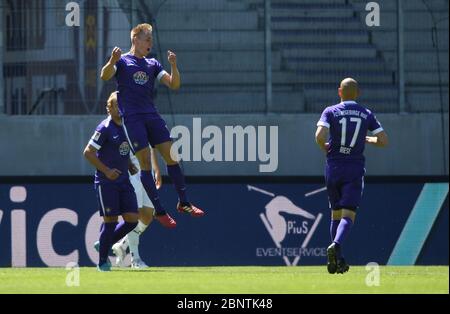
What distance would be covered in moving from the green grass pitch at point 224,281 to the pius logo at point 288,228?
2.15 m

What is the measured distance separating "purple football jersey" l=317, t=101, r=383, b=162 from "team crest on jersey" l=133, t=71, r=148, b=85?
168 cm

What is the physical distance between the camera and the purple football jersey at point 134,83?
12.1 metres

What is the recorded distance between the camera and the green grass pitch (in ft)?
33.8

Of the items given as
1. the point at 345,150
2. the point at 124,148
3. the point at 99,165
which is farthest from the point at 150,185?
the point at 345,150

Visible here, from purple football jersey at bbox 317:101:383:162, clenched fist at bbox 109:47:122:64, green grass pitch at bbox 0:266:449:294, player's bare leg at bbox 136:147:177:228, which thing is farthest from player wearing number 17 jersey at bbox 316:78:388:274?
clenched fist at bbox 109:47:122:64

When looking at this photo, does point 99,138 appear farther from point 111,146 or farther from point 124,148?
point 124,148

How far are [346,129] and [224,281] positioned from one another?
188 cm

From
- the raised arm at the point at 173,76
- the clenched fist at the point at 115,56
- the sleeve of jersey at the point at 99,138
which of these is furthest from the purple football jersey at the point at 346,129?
the sleeve of jersey at the point at 99,138

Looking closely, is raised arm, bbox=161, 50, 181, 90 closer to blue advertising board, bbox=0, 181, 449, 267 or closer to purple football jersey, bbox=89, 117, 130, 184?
purple football jersey, bbox=89, 117, 130, 184

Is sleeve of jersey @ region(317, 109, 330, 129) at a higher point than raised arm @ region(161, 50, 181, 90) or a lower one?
lower

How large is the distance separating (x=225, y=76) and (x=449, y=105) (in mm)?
3310

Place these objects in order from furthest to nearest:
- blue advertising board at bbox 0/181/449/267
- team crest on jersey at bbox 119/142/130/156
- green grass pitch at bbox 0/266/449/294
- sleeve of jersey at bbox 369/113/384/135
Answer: blue advertising board at bbox 0/181/449/267
team crest on jersey at bbox 119/142/130/156
sleeve of jersey at bbox 369/113/384/135
green grass pitch at bbox 0/266/449/294

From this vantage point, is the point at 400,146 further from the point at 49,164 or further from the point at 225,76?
the point at 49,164

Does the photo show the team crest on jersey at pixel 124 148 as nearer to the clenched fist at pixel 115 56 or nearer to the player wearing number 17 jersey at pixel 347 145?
the clenched fist at pixel 115 56
